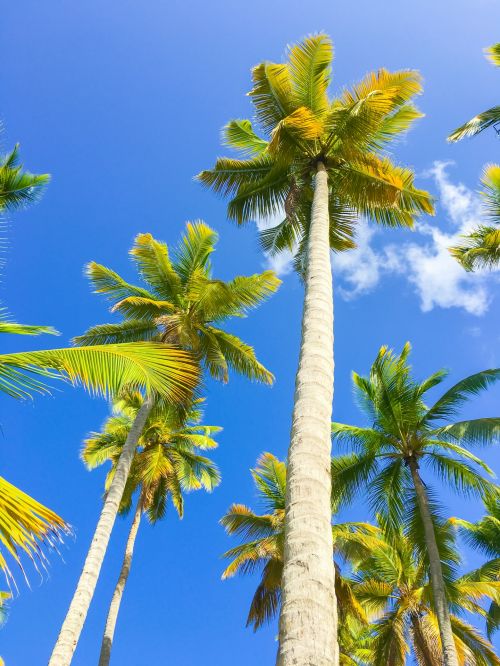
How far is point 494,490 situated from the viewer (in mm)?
13031

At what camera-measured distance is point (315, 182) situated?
10.3m

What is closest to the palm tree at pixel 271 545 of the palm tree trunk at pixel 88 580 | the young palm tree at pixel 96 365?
the palm tree trunk at pixel 88 580

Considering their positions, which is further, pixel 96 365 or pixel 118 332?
pixel 118 332

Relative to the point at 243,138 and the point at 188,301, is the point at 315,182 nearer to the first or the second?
the point at 243,138

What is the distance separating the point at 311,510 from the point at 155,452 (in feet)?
46.2

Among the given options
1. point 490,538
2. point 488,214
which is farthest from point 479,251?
point 490,538

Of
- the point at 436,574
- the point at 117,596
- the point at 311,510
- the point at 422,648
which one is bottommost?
the point at 311,510

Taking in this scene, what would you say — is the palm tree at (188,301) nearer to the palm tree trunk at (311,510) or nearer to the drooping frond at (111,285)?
the drooping frond at (111,285)

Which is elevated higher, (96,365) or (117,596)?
(117,596)

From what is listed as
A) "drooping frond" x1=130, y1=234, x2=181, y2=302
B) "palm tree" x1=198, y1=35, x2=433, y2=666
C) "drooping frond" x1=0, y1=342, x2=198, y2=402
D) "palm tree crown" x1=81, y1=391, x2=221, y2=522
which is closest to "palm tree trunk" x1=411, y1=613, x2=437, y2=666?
"palm tree crown" x1=81, y1=391, x2=221, y2=522

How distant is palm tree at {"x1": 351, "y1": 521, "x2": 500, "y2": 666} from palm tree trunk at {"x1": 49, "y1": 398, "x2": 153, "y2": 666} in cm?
758

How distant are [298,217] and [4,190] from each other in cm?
621

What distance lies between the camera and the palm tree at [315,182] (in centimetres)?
505

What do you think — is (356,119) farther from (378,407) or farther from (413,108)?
(378,407)
